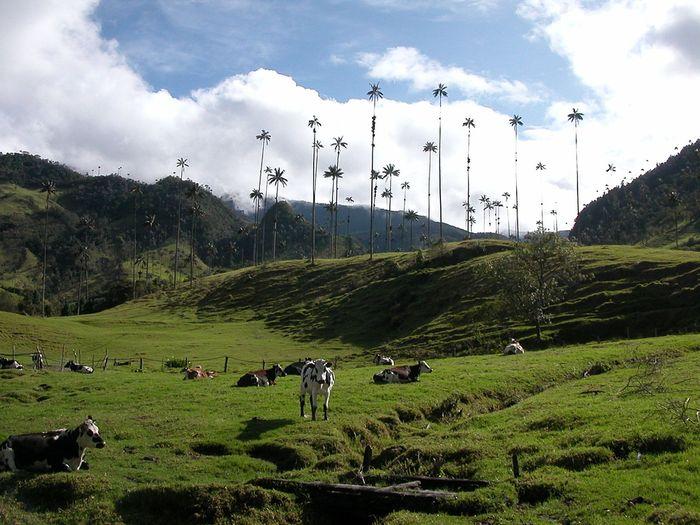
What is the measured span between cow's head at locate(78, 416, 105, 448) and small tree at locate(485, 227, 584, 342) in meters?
49.5

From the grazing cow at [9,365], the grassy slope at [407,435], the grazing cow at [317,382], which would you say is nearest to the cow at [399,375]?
the grassy slope at [407,435]

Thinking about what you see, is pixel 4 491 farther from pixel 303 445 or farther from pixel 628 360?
pixel 628 360

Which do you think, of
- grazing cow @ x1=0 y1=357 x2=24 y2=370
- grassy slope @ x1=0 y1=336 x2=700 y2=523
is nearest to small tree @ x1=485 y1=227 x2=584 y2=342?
grassy slope @ x1=0 y1=336 x2=700 y2=523

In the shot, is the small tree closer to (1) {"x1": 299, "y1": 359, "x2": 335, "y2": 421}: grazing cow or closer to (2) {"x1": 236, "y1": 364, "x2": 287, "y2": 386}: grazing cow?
(2) {"x1": 236, "y1": 364, "x2": 287, "y2": 386}: grazing cow

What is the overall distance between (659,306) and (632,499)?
2301 inches

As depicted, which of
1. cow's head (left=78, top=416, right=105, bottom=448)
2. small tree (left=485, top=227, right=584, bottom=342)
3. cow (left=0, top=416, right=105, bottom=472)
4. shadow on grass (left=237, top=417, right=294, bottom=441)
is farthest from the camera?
small tree (left=485, top=227, right=584, bottom=342)

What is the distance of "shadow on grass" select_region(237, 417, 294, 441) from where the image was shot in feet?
74.7

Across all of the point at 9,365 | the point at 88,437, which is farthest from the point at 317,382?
the point at 9,365

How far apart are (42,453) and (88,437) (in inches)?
54.2

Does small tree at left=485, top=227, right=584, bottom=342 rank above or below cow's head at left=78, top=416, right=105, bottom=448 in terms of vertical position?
above

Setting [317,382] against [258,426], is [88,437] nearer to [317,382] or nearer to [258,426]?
[258,426]

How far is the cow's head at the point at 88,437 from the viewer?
1922 centimetres

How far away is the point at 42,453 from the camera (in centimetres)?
1883

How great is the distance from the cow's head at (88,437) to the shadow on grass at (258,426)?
203 inches
